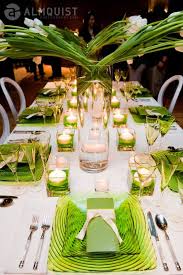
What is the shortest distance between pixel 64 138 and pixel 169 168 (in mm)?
Result: 600

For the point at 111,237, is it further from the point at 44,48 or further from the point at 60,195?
the point at 44,48

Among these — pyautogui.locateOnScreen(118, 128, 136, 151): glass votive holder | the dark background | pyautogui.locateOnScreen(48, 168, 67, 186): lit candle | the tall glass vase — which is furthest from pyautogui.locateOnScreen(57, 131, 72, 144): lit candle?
the dark background

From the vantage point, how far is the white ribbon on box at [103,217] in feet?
2.96

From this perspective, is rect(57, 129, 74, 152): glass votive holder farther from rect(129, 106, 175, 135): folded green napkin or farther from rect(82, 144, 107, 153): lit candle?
rect(129, 106, 175, 135): folded green napkin

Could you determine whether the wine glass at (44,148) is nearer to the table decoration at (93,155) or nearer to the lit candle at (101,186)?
the table decoration at (93,155)

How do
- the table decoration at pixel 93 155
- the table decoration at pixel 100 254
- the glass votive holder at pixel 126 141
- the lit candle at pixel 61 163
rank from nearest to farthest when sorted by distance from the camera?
1. the table decoration at pixel 100 254
2. the lit candle at pixel 61 163
3. the table decoration at pixel 93 155
4. the glass votive holder at pixel 126 141

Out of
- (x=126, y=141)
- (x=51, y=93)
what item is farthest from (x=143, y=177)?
(x=51, y=93)

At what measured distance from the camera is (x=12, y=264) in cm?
83

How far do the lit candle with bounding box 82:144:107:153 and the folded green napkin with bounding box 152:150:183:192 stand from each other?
25 cm

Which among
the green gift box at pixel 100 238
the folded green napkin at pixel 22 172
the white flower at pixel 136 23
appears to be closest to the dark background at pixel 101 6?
the white flower at pixel 136 23

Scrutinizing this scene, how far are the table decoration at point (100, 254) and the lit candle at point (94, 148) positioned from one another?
0.32 metres

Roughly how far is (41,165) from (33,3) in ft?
24.0

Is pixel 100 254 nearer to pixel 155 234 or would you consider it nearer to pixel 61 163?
pixel 155 234

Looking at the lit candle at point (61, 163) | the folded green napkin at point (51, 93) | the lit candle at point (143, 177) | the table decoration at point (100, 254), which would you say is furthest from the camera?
the folded green napkin at point (51, 93)
